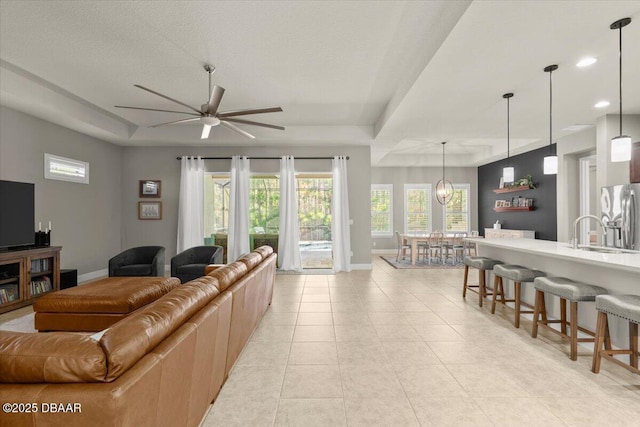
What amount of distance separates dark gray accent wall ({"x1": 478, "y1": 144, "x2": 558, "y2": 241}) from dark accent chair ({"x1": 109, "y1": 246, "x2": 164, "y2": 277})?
796 centimetres

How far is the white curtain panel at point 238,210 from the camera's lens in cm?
716

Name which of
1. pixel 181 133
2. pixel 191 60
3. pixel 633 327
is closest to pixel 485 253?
pixel 633 327

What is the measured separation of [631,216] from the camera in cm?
470

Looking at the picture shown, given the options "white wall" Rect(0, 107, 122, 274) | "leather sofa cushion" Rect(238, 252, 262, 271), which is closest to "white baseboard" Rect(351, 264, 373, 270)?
"leather sofa cushion" Rect(238, 252, 262, 271)

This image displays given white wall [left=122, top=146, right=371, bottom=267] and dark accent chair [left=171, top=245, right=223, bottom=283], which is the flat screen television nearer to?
dark accent chair [left=171, top=245, right=223, bottom=283]

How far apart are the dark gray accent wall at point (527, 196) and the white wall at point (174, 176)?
13.3ft

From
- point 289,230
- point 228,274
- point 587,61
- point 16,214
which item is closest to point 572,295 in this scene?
point 587,61

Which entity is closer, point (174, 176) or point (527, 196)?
point (174, 176)

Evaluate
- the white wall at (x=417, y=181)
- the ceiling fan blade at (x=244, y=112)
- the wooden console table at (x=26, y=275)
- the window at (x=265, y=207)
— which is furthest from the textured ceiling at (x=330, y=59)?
the white wall at (x=417, y=181)

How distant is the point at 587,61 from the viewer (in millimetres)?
3396

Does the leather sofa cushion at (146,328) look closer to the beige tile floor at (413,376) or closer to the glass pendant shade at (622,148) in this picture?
the beige tile floor at (413,376)

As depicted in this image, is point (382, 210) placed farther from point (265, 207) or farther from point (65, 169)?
point (65, 169)

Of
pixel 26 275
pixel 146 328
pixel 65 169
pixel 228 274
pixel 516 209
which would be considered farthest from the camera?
pixel 516 209

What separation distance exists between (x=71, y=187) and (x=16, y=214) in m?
1.46
